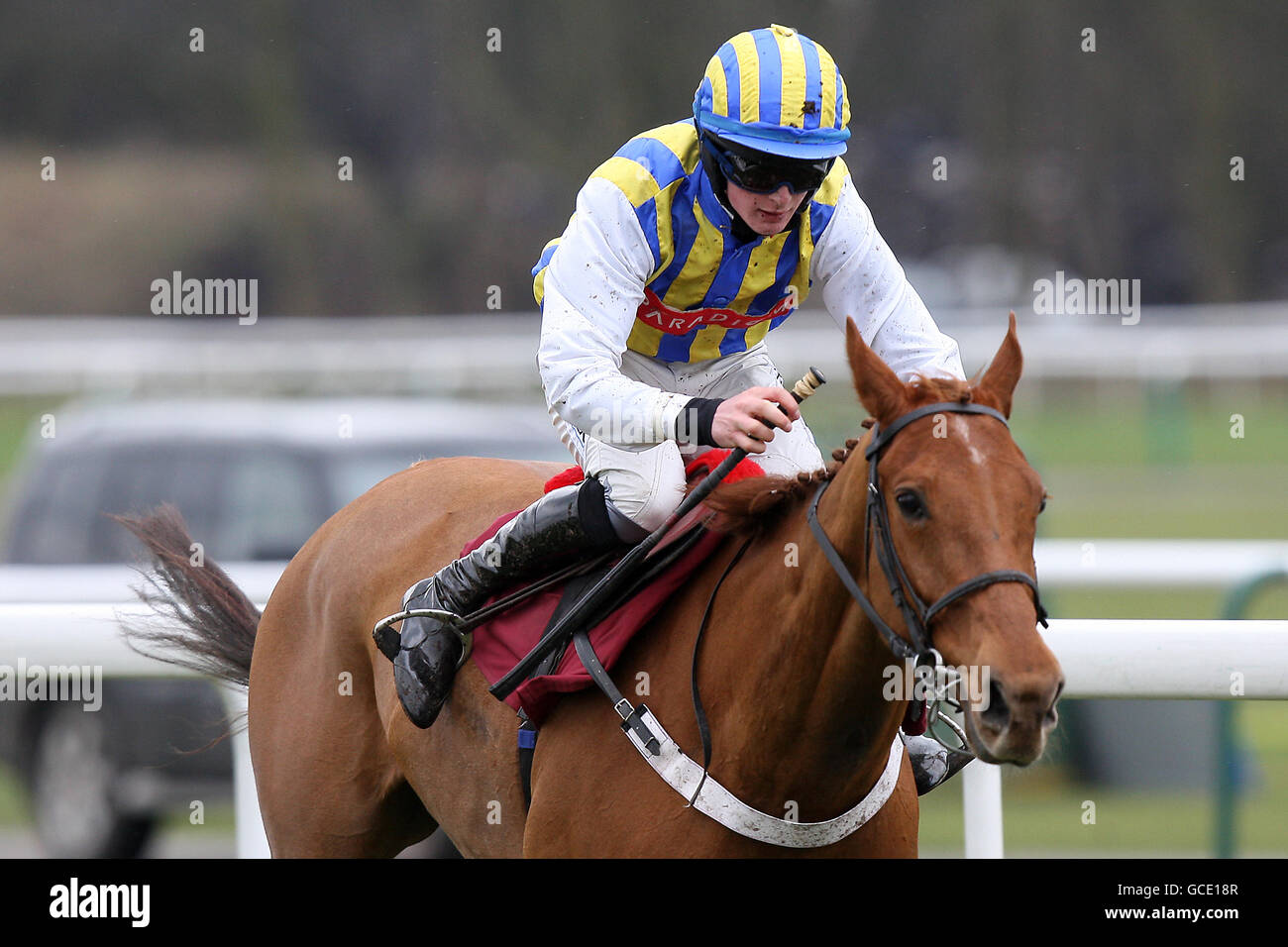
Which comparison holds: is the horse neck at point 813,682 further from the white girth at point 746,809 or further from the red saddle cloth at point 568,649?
the red saddle cloth at point 568,649

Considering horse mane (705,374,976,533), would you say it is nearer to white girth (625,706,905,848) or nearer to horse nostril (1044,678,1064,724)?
white girth (625,706,905,848)

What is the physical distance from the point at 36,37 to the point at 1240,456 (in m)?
21.6

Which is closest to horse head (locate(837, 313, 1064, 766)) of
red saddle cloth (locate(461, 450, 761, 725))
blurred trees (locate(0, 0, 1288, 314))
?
red saddle cloth (locate(461, 450, 761, 725))

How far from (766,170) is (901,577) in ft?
2.81

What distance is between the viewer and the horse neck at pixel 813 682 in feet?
9.49

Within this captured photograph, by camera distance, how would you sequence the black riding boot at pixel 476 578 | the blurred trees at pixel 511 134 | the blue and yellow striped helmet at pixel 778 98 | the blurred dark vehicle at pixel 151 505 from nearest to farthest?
the blue and yellow striped helmet at pixel 778 98
the black riding boot at pixel 476 578
the blurred dark vehicle at pixel 151 505
the blurred trees at pixel 511 134

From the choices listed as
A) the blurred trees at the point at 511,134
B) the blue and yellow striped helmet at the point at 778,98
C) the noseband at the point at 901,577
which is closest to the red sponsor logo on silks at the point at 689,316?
the blue and yellow striped helmet at the point at 778,98

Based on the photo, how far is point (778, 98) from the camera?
10.0 ft

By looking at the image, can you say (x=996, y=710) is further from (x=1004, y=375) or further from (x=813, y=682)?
(x=1004, y=375)

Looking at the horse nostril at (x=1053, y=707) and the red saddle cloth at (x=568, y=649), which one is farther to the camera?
the red saddle cloth at (x=568, y=649)

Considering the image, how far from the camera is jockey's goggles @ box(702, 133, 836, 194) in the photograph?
308cm

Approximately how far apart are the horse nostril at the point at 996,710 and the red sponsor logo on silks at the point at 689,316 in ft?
4.01

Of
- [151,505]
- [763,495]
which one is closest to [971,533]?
[763,495]
